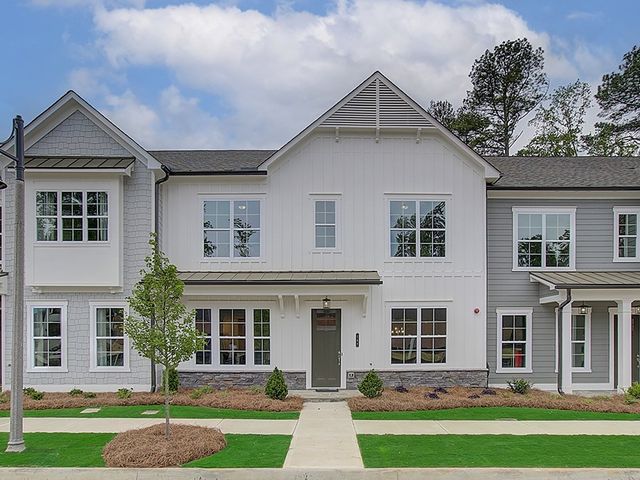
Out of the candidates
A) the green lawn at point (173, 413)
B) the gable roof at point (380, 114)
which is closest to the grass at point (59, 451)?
the green lawn at point (173, 413)

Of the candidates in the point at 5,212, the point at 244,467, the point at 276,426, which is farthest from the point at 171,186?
the point at 244,467

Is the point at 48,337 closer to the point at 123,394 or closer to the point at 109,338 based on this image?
the point at 109,338

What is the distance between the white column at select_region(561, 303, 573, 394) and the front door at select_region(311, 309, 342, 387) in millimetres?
6093

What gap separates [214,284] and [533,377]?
956 centimetres

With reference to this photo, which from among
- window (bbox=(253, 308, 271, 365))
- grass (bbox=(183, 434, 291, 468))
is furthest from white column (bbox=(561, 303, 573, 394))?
grass (bbox=(183, 434, 291, 468))

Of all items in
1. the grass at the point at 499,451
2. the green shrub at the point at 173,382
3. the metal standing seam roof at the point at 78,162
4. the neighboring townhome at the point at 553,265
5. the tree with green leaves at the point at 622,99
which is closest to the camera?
the grass at the point at 499,451

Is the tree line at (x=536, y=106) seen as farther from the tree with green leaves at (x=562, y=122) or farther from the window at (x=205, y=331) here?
the window at (x=205, y=331)

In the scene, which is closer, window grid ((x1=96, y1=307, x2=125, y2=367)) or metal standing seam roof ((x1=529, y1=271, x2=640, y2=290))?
metal standing seam roof ((x1=529, y1=271, x2=640, y2=290))

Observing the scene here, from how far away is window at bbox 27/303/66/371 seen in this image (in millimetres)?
15227

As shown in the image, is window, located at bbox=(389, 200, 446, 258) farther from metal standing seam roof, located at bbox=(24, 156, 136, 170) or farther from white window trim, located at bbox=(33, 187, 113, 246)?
white window trim, located at bbox=(33, 187, 113, 246)

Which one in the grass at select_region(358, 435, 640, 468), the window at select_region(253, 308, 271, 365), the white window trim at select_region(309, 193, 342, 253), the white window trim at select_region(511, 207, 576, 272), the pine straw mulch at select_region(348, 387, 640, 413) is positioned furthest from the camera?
the white window trim at select_region(511, 207, 576, 272)

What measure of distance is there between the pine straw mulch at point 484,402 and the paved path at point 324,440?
2.78ft

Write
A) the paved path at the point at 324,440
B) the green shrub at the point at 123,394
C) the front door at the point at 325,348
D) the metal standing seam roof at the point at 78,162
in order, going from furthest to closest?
the front door at the point at 325,348
the metal standing seam roof at the point at 78,162
the green shrub at the point at 123,394
the paved path at the point at 324,440

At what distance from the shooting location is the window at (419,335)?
1608cm
